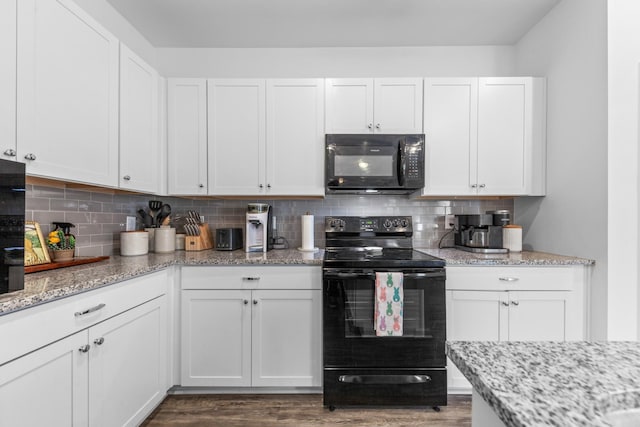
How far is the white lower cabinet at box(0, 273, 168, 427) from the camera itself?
3.53ft

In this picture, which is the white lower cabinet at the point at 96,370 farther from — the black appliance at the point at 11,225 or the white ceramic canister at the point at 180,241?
the white ceramic canister at the point at 180,241

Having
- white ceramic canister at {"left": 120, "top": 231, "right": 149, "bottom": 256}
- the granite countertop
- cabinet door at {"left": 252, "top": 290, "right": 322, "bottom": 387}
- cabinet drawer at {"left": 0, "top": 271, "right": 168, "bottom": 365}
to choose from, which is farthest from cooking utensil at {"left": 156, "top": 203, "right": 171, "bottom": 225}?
the granite countertop

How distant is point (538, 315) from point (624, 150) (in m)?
1.10

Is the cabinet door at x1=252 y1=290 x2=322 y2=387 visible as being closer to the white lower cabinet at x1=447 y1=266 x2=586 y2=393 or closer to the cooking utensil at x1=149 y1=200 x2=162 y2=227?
the white lower cabinet at x1=447 y1=266 x2=586 y2=393

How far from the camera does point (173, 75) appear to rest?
282 cm

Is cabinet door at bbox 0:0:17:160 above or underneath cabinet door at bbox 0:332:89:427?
above

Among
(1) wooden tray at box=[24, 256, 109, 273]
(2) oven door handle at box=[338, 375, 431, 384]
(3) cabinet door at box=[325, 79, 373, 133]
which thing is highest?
(3) cabinet door at box=[325, 79, 373, 133]

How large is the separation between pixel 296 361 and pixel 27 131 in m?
1.84

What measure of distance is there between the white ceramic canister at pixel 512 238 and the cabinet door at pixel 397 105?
1019mm

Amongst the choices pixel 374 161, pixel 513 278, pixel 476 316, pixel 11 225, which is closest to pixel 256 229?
pixel 374 161

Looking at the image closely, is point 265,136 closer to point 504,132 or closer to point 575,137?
point 504,132

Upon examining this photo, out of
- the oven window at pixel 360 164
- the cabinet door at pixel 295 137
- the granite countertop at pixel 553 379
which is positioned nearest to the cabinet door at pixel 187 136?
the cabinet door at pixel 295 137

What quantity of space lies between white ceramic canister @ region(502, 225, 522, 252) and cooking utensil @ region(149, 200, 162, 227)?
2747 millimetres

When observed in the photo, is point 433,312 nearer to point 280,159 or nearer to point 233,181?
point 280,159
